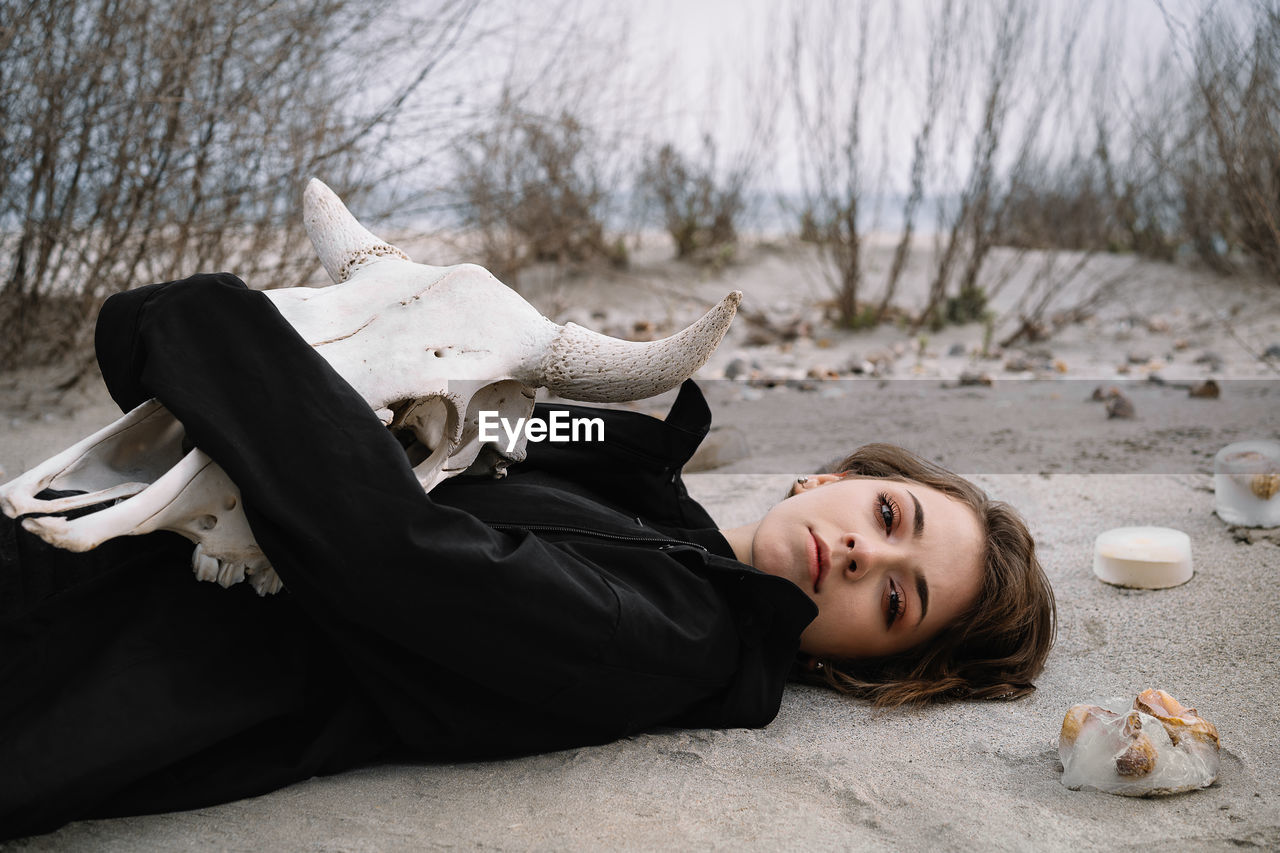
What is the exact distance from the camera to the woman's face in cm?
196

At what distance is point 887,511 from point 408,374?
96 centimetres

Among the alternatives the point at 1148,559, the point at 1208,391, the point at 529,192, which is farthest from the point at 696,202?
the point at 1148,559

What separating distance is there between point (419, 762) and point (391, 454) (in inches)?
23.3

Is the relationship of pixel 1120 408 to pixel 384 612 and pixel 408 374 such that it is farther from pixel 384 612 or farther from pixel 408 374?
pixel 384 612

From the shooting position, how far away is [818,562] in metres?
1.96

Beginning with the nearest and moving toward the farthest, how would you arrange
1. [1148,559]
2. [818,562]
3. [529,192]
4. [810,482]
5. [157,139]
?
[818,562]
[810,482]
[1148,559]
[157,139]
[529,192]

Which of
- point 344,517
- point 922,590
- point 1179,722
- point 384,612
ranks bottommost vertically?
point 1179,722

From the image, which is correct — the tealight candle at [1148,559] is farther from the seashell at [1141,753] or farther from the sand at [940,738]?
the seashell at [1141,753]

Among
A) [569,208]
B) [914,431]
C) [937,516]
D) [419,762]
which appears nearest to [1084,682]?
[937,516]

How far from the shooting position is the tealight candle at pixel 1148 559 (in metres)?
2.55

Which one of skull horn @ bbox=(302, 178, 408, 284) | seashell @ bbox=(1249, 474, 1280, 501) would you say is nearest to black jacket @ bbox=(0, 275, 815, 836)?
skull horn @ bbox=(302, 178, 408, 284)

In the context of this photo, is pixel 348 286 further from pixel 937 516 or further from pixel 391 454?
pixel 937 516

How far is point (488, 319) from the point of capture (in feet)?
6.07

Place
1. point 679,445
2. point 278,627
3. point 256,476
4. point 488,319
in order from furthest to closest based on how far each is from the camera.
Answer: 1. point 679,445
2. point 488,319
3. point 278,627
4. point 256,476
